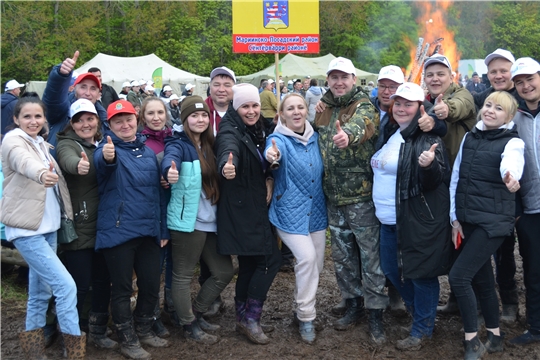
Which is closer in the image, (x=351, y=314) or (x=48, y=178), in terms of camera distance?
(x=48, y=178)

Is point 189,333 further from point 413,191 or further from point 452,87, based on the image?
point 452,87

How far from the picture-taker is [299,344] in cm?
498

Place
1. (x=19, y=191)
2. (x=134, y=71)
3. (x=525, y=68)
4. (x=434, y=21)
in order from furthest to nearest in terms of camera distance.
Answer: (x=434, y=21)
(x=134, y=71)
(x=525, y=68)
(x=19, y=191)

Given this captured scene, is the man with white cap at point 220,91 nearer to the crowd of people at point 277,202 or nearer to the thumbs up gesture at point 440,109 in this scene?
the crowd of people at point 277,202

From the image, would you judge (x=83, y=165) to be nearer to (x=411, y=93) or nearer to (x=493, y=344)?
(x=411, y=93)

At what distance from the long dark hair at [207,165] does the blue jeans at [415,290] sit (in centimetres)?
161

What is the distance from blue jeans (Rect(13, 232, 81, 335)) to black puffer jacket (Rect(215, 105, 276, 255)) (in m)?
1.34

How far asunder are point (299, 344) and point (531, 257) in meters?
2.26

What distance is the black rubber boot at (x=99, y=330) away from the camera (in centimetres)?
484

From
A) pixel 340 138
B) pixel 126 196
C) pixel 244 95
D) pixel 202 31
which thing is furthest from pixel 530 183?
pixel 202 31

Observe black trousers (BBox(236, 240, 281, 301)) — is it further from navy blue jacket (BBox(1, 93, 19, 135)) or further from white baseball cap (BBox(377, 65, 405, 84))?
navy blue jacket (BBox(1, 93, 19, 135))

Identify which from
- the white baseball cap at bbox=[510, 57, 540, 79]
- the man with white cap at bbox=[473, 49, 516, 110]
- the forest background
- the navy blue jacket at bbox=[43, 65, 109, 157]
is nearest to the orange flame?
the forest background

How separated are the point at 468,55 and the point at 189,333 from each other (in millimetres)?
45906

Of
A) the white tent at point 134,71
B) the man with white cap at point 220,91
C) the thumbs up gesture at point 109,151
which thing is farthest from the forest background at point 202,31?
the thumbs up gesture at point 109,151
